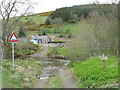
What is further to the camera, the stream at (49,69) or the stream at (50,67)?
the stream at (50,67)

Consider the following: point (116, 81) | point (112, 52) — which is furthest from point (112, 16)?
point (116, 81)

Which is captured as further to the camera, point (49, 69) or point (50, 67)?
point (50, 67)

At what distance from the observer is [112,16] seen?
2241 cm

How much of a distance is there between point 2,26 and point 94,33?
15.4 meters

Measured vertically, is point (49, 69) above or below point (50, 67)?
above

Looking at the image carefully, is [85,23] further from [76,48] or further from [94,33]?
[76,48]

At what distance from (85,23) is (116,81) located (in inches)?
1009

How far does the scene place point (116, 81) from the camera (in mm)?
9961

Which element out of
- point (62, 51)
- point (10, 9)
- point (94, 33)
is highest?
point (10, 9)

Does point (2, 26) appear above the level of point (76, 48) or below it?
above

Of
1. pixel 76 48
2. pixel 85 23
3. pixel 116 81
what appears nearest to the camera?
pixel 116 81

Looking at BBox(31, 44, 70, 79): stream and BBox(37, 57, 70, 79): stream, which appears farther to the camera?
BBox(31, 44, 70, 79): stream

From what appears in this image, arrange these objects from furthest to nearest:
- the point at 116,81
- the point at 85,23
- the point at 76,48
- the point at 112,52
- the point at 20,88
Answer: the point at 85,23, the point at 76,48, the point at 112,52, the point at 20,88, the point at 116,81

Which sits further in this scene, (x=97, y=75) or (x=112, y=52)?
(x=112, y=52)
